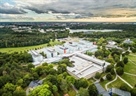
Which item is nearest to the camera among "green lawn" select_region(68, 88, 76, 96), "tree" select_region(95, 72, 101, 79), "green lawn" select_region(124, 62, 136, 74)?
"green lawn" select_region(68, 88, 76, 96)

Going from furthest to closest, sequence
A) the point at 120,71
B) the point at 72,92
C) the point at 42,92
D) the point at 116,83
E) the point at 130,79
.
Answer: the point at 120,71
the point at 130,79
the point at 116,83
the point at 72,92
the point at 42,92

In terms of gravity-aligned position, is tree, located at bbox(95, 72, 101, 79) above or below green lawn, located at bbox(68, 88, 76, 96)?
above

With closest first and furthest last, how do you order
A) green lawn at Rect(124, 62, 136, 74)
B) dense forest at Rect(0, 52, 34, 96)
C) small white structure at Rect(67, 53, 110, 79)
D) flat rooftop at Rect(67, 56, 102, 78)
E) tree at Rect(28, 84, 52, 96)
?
1. tree at Rect(28, 84, 52, 96)
2. dense forest at Rect(0, 52, 34, 96)
3. small white structure at Rect(67, 53, 110, 79)
4. flat rooftop at Rect(67, 56, 102, 78)
5. green lawn at Rect(124, 62, 136, 74)

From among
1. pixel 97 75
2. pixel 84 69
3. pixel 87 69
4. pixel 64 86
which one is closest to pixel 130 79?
pixel 97 75

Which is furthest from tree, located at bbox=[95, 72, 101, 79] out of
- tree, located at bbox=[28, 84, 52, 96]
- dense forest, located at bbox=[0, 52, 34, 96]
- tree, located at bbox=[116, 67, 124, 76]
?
dense forest, located at bbox=[0, 52, 34, 96]

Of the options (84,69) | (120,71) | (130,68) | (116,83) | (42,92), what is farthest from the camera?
(130,68)

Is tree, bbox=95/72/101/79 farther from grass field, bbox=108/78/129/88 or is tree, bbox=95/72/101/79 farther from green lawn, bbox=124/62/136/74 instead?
green lawn, bbox=124/62/136/74

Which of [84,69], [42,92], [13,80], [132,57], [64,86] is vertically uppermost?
[42,92]

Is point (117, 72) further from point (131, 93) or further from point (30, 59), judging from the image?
point (30, 59)

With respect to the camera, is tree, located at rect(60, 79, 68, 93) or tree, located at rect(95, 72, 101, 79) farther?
tree, located at rect(95, 72, 101, 79)

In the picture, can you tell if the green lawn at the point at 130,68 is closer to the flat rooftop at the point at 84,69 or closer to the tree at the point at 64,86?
the flat rooftop at the point at 84,69

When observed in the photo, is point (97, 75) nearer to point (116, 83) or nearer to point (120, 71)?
point (116, 83)
